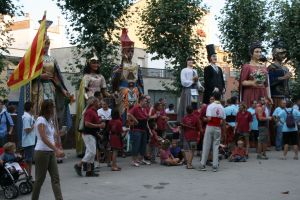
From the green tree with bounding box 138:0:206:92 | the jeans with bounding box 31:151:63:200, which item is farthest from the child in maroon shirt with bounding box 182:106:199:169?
the green tree with bounding box 138:0:206:92

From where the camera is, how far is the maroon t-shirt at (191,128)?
38.7ft

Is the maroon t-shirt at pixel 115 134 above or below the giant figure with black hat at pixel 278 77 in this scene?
below

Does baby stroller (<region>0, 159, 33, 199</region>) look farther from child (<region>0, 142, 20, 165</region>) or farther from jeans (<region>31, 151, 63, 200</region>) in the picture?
jeans (<region>31, 151, 63, 200</region>)

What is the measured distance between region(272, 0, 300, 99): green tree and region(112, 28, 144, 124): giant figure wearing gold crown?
1030 cm

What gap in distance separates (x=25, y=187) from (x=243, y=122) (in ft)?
21.3

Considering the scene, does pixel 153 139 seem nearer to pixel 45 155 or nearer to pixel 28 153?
pixel 28 153

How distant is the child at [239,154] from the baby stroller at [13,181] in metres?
5.75

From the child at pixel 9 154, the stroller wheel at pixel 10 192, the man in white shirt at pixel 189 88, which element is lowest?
the stroller wheel at pixel 10 192

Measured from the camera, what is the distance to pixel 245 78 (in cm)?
1426

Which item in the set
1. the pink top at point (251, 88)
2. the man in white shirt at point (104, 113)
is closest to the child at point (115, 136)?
the man in white shirt at point (104, 113)

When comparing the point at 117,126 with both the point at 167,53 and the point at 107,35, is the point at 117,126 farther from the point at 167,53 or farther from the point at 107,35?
the point at 167,53

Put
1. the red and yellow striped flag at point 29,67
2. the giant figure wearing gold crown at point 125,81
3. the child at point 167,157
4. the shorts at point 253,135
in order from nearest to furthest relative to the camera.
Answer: the red and yellow striped flag at point 29,67 → the child at point 167,157 → the giant figure wearing gold crown at point 125,81 → the shorts at point 253,135

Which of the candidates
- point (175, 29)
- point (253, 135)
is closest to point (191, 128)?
point (253, 135)

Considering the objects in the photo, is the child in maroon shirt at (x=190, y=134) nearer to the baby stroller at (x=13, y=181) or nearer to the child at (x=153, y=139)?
the child at (x=153, y=139)
